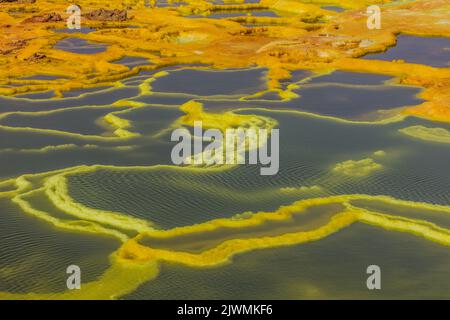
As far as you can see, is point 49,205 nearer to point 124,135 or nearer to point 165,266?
point 165,266

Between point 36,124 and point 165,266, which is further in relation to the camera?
point 36,124

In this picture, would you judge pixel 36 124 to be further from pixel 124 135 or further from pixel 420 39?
pixel 420 39

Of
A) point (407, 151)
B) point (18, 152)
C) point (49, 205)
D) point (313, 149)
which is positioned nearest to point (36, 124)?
point (18, 152)

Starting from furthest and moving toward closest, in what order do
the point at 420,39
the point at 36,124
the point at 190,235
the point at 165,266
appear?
the point at 420,39, the point at 36,124, the point at 190,235, the point at 165,266

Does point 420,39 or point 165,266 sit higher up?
point 420,39

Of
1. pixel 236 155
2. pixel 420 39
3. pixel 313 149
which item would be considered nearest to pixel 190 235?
pixel 236 155

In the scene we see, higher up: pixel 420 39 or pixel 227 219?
pixel 420 39

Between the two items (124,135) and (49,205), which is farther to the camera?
(124,135)
